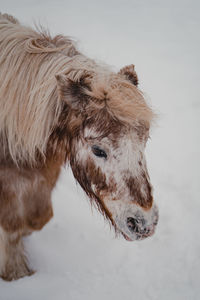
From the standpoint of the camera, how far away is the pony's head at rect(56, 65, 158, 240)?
67.1 inches

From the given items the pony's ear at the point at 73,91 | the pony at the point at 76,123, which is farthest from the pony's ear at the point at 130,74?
the pony's ear at the point at 73,91

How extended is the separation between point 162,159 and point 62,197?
1621 millimetres

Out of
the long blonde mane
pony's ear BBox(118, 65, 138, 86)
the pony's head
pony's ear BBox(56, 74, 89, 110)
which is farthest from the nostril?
pony's ear BBox(118, 65, 138, 86)

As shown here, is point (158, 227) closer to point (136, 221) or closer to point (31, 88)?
point (136, 221)

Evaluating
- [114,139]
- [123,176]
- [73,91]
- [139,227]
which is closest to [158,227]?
[139,227]

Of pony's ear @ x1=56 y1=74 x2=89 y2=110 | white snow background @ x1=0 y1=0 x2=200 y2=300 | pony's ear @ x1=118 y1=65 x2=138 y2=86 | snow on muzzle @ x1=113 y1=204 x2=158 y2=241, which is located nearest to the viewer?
pony's ear @ x1=56 y1=74 x2=89 y2=110

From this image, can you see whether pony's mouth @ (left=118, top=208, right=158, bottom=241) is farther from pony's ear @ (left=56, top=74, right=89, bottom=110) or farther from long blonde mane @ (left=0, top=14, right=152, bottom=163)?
pony's ear @ (left=56, top=74, right=89, bottom=110)

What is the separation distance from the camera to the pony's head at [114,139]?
5.59ft

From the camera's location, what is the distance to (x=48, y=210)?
2684 millimetres

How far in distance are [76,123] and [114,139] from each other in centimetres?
29

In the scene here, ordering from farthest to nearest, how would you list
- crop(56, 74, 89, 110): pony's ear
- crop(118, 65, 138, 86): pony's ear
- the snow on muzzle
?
1. crop(118, 65, 138, 86): pony's ear
2. the snow on muzzle
3. crop(56, 74, 89, 110): pony's ear

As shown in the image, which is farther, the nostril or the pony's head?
the nostril

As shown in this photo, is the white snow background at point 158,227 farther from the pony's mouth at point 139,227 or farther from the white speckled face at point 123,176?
the pony's mouth at point 139,227

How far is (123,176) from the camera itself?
173cm
